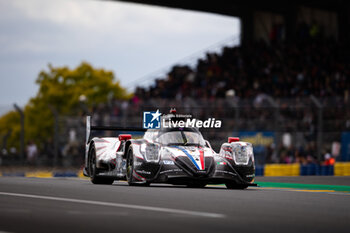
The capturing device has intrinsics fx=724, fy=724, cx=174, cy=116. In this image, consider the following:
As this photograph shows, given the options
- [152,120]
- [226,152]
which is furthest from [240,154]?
[152,120]

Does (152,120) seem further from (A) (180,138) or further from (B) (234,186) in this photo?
(B) (234,186)

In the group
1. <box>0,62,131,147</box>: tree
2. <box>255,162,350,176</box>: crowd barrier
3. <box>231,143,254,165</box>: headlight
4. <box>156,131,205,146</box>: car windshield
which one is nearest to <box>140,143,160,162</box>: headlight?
<box>156,131,205,146</box>: car windshield

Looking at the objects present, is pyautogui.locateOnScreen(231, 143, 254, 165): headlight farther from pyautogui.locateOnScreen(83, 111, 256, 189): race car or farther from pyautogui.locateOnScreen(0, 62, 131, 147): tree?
pyautogui.locateOnScreen(0, 62, 131, 147): tree

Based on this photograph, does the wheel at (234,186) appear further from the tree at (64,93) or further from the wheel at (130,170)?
the tree at (64,93)

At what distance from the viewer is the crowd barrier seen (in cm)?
2420

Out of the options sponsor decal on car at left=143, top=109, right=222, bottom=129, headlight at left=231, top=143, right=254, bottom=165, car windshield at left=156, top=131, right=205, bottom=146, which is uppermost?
sponsor decal on car at left=143, top=109, right=222, bottom=129

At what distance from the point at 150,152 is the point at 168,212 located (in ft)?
16.9

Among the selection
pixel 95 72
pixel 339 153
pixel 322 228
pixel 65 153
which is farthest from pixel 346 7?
pixel 95 72

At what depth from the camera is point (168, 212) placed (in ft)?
24.5

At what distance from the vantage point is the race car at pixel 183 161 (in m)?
12.4

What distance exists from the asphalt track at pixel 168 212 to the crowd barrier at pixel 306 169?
45.5ft

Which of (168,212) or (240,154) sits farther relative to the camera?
(240,154)

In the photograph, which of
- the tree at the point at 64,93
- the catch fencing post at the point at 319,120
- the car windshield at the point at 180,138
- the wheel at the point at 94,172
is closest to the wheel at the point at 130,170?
the car windshield at the point at 180,138

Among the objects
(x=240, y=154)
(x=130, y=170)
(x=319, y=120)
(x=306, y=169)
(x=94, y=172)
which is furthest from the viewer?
(x=306, y=169)
